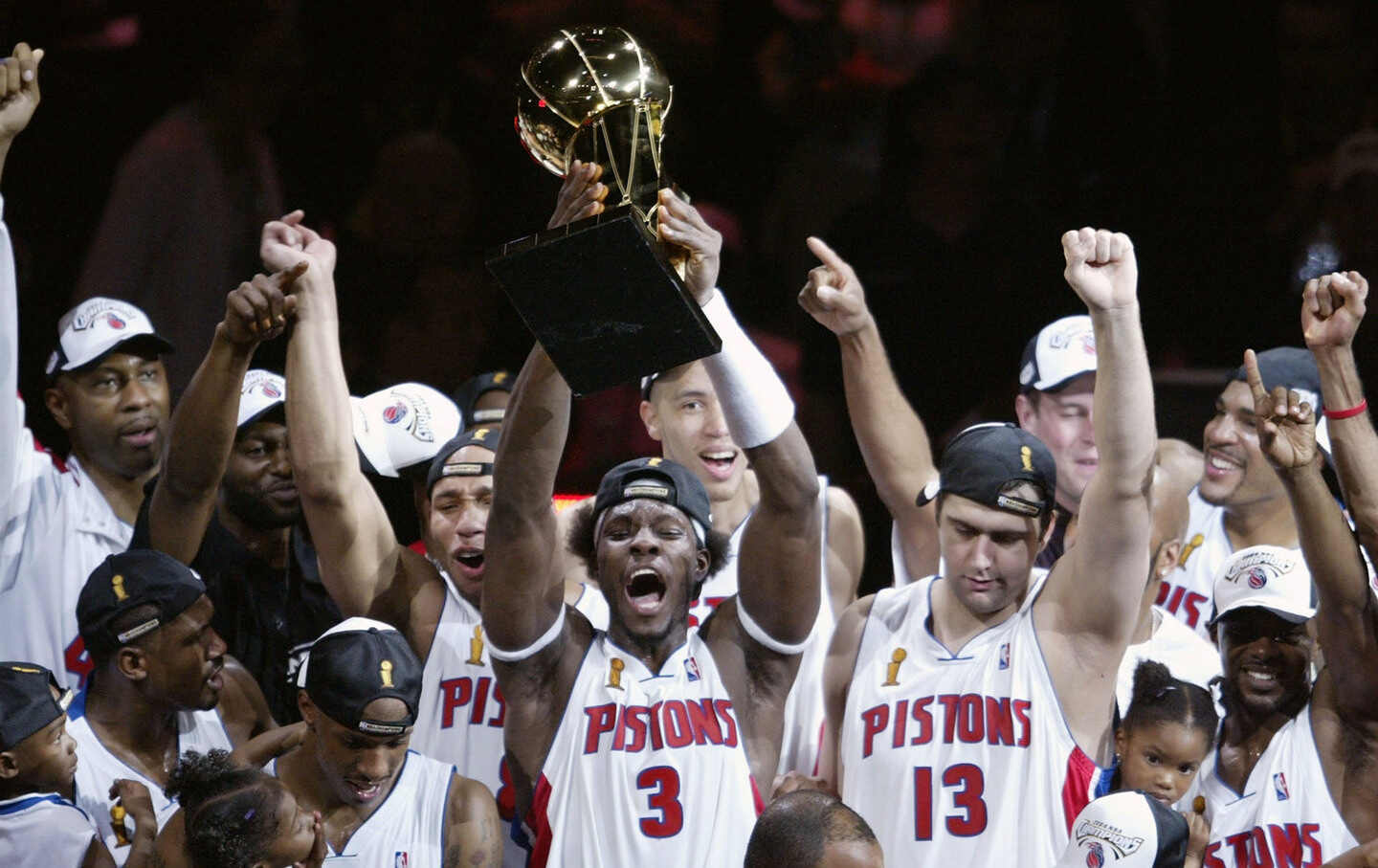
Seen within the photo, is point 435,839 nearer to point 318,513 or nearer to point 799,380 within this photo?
point 318,513

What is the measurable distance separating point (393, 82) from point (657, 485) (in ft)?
12.3

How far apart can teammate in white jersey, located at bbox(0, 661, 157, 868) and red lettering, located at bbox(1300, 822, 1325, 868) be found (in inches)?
98.4

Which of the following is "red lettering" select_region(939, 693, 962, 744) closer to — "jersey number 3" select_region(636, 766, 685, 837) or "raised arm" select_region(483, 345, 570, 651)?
"jersey number 3" select_region(636, 766, 685, 837)

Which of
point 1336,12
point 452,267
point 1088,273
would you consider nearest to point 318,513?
point 1088,273

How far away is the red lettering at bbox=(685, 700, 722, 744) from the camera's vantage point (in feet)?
12.2

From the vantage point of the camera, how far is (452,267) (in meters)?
6.76

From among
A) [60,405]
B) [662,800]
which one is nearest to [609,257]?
[662,800]

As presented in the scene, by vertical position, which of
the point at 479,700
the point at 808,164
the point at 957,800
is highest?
the point at 808,164

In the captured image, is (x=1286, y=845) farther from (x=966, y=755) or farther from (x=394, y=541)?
(x=394, y=541)

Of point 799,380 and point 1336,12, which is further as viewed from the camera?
point 1336,12

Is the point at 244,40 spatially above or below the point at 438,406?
above

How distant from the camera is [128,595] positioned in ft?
13.3

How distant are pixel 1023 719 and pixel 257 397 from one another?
2338 millimetres

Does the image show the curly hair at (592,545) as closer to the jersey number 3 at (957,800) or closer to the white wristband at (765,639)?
the white wristband at (765,639)
